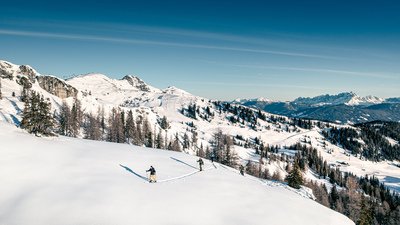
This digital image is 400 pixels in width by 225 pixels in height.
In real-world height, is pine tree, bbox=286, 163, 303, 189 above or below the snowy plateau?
below

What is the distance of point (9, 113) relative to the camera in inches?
6053

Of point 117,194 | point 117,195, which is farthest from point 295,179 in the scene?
point 117,195

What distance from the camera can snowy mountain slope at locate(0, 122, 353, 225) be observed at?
2609 cm

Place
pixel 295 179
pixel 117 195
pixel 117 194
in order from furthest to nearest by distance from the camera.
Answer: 1. pixel 295 179
2. pixel 117 194
3. pixel 117 195

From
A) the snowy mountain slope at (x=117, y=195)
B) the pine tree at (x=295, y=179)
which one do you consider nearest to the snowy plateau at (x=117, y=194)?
the snowy mountain slope at (x=117, y=195)

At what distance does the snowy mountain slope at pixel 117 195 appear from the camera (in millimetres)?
26094

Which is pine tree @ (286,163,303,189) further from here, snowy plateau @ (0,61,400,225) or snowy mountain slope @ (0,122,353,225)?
snowy mountain slope @ (0,122,353,225)

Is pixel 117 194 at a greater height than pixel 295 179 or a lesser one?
greater

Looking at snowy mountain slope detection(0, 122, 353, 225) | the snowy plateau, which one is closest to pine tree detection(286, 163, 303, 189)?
the snowy plateau

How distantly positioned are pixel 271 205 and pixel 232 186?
21.1 feet

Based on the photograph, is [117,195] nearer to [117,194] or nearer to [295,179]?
[117,194]

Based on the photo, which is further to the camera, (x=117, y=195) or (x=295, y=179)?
(x=295, y=179)

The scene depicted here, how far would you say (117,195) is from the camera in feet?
98.0

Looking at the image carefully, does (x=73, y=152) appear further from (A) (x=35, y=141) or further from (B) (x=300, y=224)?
(B) (x=300, y=224)
